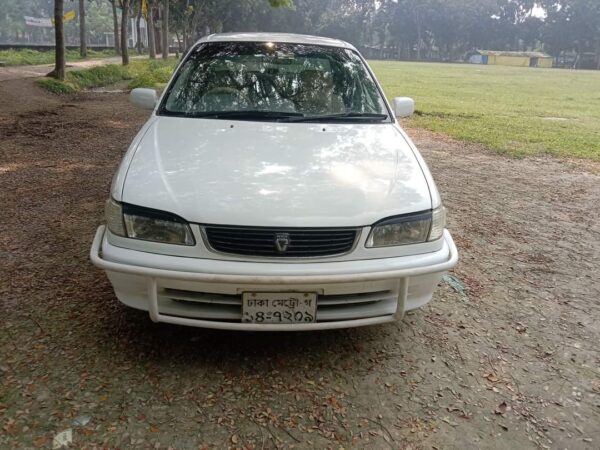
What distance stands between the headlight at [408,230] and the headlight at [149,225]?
0.83m

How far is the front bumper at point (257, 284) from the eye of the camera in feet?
7.29

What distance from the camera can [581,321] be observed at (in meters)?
3.13

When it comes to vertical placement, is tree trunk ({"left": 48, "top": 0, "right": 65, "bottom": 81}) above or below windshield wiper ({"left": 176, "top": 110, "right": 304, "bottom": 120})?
above

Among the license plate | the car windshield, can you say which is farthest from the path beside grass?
the license plate

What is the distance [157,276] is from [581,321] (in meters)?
2.49

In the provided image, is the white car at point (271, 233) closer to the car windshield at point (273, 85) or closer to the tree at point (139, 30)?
the car windshield at point (273, 85)

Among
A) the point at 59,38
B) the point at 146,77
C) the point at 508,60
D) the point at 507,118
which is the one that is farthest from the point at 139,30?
the point at 508,60

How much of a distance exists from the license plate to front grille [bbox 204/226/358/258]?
178 mm

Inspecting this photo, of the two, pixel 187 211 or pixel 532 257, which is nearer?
pixel 187 211

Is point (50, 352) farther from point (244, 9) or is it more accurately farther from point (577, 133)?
point (244, 9)

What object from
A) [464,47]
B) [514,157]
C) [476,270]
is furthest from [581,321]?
[464,47]

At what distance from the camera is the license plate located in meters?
2.29

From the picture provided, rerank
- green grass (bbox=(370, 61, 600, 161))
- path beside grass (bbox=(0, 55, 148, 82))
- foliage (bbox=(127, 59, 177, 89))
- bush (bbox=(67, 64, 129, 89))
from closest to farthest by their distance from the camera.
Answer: green grass (bbox=(370, 61, 600, 161)) → path beside grass (bbox=(0, 55, 148, 82)) → bush (bbox=(67, 64, 129, 89)) → foliage (bbox=(127, 59, 177, 89))

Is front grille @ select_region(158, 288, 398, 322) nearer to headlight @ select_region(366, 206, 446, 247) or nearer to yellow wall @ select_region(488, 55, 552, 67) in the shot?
headlight @ select_region(366, 206, 446, 247)
